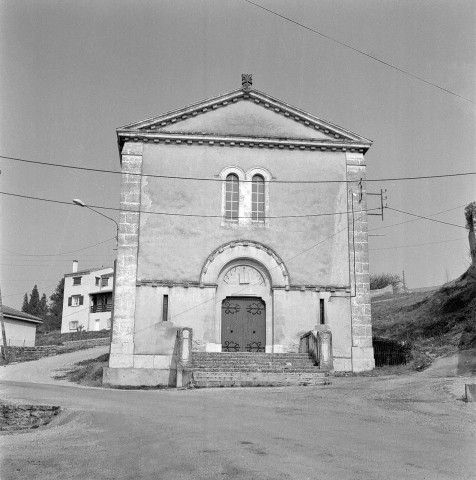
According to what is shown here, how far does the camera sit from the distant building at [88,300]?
7100cm

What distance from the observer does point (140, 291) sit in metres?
23.3

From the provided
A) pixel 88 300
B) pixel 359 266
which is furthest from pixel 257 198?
pixel 88 300

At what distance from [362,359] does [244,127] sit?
10311 millimetres

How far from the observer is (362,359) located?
2328 centimetres

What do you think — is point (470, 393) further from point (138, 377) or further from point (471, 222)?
point (471, 222)

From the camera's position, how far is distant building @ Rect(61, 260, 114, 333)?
233ft

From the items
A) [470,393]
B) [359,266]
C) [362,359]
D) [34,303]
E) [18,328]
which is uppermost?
[34,303]

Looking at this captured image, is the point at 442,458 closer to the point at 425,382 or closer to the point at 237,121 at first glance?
the point at 425,382

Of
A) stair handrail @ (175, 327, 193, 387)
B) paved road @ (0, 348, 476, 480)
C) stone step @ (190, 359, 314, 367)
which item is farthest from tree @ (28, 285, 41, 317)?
paved road @ (0, 348, 476, 480)

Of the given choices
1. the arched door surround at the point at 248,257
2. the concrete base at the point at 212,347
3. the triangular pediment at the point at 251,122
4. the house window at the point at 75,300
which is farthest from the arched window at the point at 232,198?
the house window at the point at 75,300

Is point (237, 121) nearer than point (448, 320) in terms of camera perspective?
Yes

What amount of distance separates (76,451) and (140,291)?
14056 millimetres

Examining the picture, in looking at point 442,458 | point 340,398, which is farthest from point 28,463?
point 340,398

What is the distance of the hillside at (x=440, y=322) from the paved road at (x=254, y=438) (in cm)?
852
